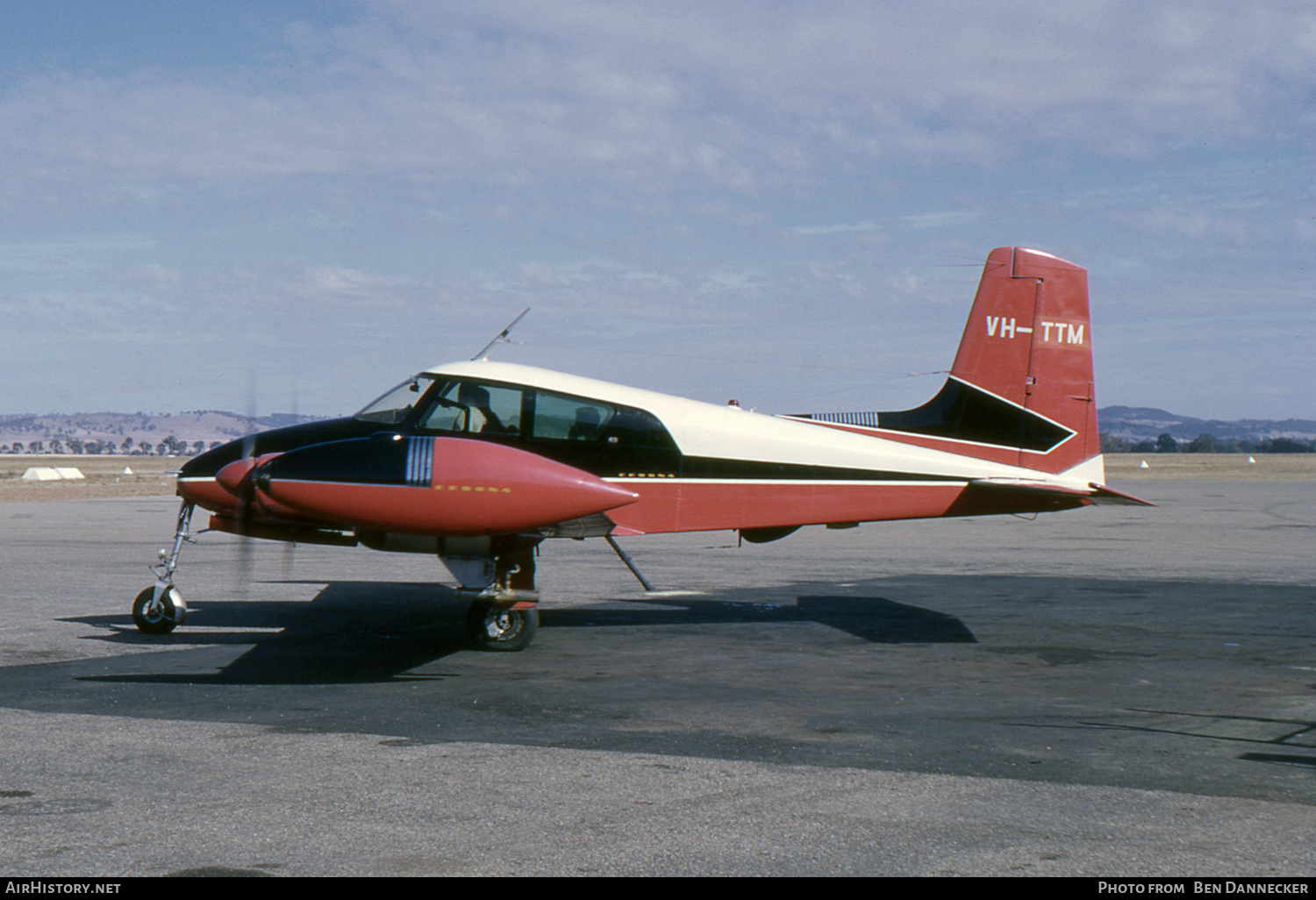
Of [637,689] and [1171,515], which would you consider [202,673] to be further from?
[1171,515]

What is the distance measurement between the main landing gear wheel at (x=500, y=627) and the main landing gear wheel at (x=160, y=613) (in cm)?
344

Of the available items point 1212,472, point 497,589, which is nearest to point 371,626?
point 497,589

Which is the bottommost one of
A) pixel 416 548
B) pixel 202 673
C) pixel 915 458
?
pixel 202 673

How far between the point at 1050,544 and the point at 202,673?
756 inches

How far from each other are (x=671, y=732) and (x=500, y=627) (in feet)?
13.2

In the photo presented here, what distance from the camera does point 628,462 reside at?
11742mm

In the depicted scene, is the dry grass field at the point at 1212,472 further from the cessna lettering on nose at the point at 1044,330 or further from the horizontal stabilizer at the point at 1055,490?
the horizontal stabilizer at the point at 1055,490

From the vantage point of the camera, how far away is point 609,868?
486 cm

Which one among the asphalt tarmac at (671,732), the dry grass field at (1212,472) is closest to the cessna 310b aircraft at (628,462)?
the asphalt tarmac at (671,732)

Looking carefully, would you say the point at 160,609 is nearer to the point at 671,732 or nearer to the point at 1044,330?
the point at 671,732

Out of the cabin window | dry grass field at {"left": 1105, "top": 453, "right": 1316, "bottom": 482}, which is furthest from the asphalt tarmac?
dry grass field at {"left": 1105, "top": 453, "right": 1316, "bottom": 482}

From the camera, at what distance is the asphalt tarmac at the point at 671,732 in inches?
203

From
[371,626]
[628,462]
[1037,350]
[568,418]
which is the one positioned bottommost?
[371,626]
